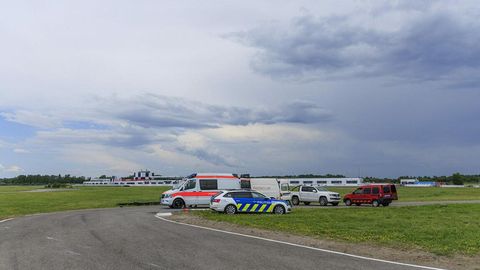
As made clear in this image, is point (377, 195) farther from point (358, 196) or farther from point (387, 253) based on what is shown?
point (387, 253)

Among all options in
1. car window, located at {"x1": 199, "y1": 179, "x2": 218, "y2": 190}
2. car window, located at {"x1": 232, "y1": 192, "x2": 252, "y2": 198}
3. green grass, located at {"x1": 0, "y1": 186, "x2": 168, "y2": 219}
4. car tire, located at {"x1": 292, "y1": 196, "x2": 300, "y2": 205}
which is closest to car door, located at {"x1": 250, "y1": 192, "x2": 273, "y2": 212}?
car window, located at {"x1": 232, "y1": 192, "x2": 252, "y2": 198}

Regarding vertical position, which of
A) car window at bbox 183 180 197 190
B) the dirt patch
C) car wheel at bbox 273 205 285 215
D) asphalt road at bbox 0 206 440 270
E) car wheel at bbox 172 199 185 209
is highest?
car window at bbox 183 180 197 190

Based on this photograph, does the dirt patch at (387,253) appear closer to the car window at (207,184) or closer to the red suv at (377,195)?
the car window at (207,184)

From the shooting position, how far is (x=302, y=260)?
1123cm

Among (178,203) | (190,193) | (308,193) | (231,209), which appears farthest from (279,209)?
(308,193)

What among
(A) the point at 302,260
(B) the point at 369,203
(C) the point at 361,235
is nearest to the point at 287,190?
(B) the point at 369,203

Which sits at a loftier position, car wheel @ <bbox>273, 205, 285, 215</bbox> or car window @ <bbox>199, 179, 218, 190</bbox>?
Answer: car window @ <bbox>199, 179, 218, 190</bbox>

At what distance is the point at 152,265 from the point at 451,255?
8047mm

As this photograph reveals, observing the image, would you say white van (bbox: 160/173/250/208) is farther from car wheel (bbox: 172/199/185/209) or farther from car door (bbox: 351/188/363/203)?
car door (bbox: 351/188/363/203)

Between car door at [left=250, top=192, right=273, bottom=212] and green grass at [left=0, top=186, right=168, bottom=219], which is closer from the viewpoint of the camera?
car door at [left=250, top=192, right=273, bottom=212]

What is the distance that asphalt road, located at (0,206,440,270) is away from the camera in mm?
10469

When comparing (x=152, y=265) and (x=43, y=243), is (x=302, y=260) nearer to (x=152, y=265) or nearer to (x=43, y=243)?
(x=152, y=265)

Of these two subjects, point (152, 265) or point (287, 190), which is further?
point (287, 190)

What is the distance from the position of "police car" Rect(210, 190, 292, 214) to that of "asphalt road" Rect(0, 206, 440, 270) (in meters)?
10.1
